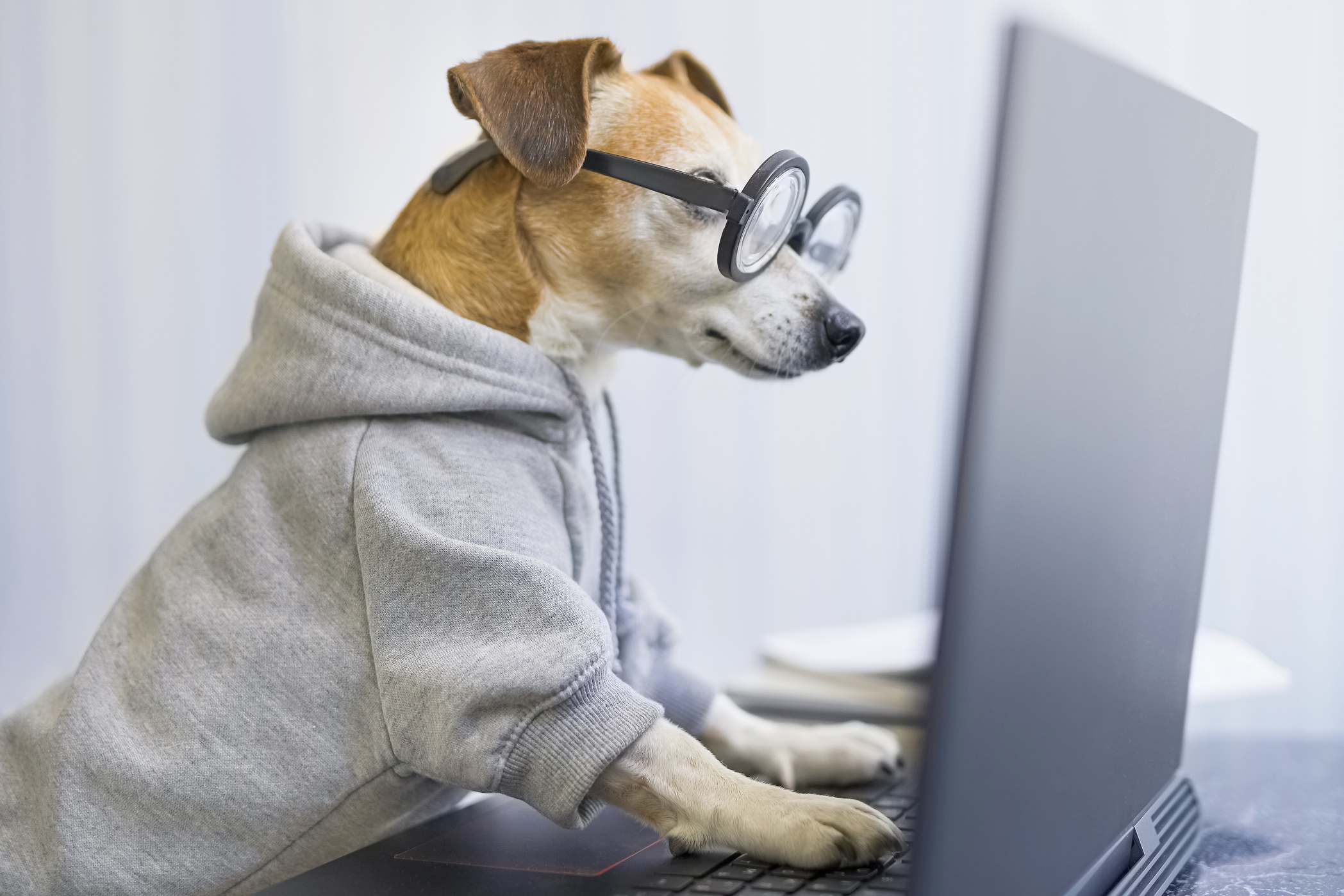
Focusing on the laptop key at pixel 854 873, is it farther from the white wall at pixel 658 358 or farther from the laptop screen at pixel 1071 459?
the white wall at pixel 658 358

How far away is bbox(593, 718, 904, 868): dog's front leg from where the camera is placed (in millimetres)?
752

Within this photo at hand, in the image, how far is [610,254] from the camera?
3.65 ft

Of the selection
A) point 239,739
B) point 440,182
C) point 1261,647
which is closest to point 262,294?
point 440,182

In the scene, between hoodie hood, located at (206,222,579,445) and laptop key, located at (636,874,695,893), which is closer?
laptop key, located at (636,874,695,893)

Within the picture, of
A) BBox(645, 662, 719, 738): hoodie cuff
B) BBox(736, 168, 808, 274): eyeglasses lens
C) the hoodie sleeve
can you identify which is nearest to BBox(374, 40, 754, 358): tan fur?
BBox(736, 168, 808, 274): eyeglasses lens

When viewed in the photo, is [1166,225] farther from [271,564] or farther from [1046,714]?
[271,564]

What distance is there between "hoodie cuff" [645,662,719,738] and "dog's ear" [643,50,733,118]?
2.12 ft

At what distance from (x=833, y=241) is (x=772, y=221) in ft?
0.63

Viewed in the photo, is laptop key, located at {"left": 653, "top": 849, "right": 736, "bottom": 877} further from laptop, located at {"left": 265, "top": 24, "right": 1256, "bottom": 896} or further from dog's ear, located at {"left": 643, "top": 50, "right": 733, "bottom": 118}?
dog's ear, located at {"left": 643, "top": 50, "right": 733, "bottom": 118}

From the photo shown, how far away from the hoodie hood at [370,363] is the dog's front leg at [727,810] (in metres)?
0.32

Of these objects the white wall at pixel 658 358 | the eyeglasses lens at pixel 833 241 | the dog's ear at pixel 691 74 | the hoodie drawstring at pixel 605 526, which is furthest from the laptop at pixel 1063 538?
the white wall at pixel 658 358

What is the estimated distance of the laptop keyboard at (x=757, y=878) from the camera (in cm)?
72

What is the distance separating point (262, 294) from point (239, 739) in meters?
0.43

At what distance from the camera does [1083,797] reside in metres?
0.67
